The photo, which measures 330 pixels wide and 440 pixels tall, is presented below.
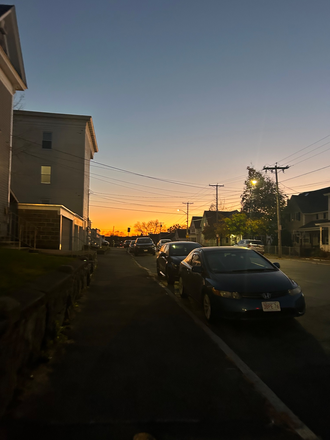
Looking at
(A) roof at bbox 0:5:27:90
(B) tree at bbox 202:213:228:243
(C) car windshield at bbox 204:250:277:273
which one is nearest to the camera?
(C) car windshield at bbox 204:250:277:273

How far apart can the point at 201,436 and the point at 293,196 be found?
52.6 metres

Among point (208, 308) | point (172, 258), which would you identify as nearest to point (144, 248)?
point (172, 258)

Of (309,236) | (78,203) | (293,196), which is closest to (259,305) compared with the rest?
(78,203)

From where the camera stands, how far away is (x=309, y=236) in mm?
46125

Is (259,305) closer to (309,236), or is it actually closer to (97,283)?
(97,283)

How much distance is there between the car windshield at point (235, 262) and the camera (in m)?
7.14

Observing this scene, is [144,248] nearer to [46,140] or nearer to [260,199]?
[46,140]

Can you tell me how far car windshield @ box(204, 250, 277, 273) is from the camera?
7141 mm

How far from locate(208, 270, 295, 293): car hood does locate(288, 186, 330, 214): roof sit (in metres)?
42.6

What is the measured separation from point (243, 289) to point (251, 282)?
30 centimetres

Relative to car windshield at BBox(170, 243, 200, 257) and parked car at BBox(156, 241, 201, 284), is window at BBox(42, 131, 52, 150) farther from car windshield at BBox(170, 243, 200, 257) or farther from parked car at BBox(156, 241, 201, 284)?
car windshield at BBox(170, 243, 200, 257)

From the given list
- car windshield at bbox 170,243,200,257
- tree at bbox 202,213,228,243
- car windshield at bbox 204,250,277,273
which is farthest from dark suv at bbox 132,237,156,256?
car windshield at bbox 204,250,277,273

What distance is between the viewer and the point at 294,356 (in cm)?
463

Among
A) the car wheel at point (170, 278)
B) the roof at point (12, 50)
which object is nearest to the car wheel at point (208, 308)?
the car wheel at point (170, 278)
